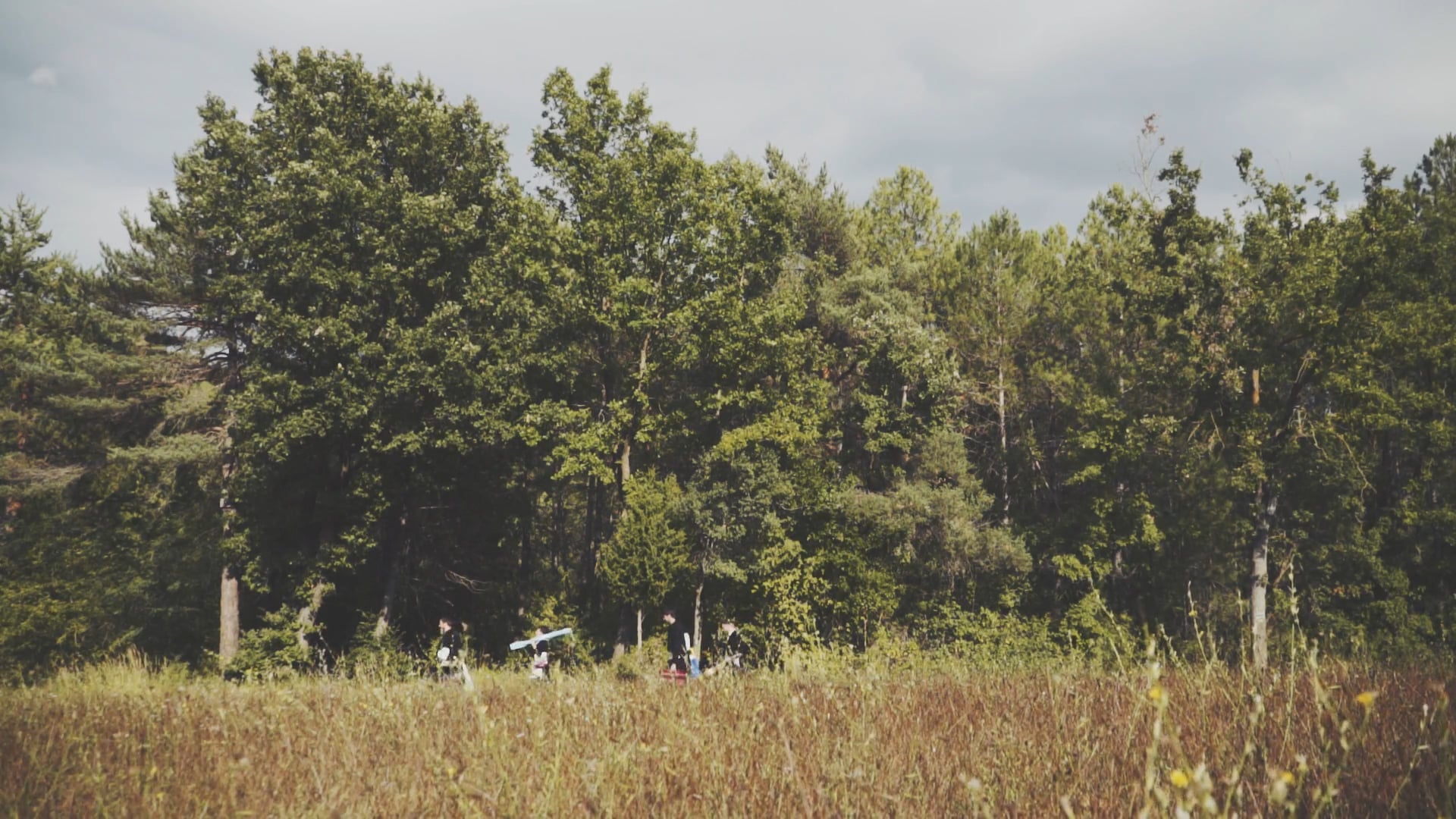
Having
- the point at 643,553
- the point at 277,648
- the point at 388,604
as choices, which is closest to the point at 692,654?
the point at 643,553

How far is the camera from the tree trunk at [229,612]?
20.9 m

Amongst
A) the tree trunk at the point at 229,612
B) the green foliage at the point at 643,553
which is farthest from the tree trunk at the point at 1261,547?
the tree trunk at the point at 229,612

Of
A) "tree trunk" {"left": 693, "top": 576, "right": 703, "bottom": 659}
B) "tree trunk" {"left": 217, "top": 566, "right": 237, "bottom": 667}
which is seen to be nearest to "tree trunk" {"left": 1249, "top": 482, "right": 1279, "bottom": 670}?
"tree trunk" {"left": 693, "top": 576, "right": 703, "bottom": 659}

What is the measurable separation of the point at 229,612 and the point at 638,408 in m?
11.5

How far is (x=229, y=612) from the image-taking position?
21.1m

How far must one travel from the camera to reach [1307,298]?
2175cm

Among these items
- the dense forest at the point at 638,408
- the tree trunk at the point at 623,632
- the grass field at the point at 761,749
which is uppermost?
the dense forest at the point at 638,408

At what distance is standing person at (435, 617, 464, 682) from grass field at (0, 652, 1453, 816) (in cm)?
81

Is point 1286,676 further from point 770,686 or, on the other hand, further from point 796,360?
point 796,360

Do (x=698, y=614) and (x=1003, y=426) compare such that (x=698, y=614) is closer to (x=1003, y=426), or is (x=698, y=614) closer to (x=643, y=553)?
(x=643, y=553)

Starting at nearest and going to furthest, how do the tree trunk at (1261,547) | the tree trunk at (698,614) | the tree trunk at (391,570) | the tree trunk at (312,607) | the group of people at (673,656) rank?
the group of people at (673,656)
the tree trunk at (312,607)
the tree trunk at (391,570)
the tree trunk at (1261,547)
the tree trunk at (698,614)

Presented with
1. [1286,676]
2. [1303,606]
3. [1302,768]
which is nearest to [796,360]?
[1303,606]

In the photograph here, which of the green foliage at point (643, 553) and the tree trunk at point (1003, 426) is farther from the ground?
the tree trunk at point (1003, 426)

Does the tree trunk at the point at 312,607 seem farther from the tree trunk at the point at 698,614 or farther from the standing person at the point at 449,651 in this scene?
the tree trunk at the point at 698,614
